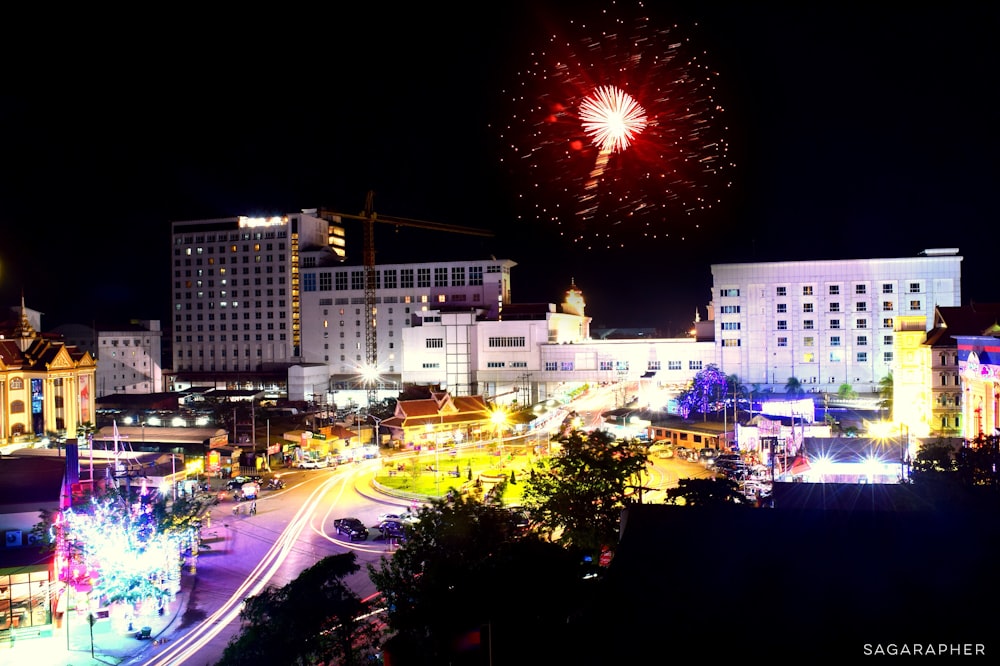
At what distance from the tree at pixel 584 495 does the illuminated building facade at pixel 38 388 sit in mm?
34356

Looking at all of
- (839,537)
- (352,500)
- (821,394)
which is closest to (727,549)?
(839,537)

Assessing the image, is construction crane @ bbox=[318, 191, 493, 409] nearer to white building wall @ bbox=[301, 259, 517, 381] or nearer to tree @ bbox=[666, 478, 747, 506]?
white building wall @ bbox=[301, 259, 517, 381]

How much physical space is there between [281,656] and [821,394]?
43687 millimetres

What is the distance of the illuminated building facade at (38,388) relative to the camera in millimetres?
40812

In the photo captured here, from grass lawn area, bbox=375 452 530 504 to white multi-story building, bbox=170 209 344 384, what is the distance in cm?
3695

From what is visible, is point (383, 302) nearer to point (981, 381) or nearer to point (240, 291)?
point (240, 291)

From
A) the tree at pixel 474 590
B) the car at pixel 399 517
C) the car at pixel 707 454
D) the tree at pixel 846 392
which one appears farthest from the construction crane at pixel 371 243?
the tree at pixel 474 590

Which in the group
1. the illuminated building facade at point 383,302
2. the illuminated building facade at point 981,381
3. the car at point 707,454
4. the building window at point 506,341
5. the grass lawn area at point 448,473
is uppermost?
the illuminated building facade at point 383,302

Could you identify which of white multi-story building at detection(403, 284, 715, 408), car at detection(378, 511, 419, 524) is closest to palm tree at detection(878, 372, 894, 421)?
white multi-story building at detection(403, 284, 715, 408)

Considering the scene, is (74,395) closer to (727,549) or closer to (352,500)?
(352,500)

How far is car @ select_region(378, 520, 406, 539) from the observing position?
22.5 metres

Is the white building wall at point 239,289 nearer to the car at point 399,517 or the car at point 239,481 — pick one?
the car at point 239,481

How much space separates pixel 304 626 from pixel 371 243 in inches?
2478

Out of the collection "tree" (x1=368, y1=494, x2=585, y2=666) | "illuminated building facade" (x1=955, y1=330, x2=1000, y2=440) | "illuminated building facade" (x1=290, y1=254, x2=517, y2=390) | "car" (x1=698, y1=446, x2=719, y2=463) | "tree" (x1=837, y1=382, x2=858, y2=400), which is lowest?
"car" (x1=698, y1=446, x2=719, y2=463)
